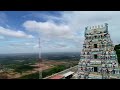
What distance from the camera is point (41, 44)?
2.36m

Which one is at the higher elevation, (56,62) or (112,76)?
(56,62)

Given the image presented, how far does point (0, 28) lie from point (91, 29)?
3.94 feet

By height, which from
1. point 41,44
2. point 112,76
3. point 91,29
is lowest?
point 112,76

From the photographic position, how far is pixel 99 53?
95.2 inches

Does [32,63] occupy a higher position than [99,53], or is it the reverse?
[99,53]

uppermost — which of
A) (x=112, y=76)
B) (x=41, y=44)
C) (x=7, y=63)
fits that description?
(x=41, y=44)

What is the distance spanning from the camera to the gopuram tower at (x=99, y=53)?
92.8 inches

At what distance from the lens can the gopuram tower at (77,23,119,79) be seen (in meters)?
2.36

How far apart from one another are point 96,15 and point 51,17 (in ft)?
1.95

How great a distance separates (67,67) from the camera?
238cm

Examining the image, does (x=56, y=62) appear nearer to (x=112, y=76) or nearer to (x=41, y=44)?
(x=41, y=44)

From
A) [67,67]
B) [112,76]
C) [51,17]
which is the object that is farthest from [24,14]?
[112,76]
